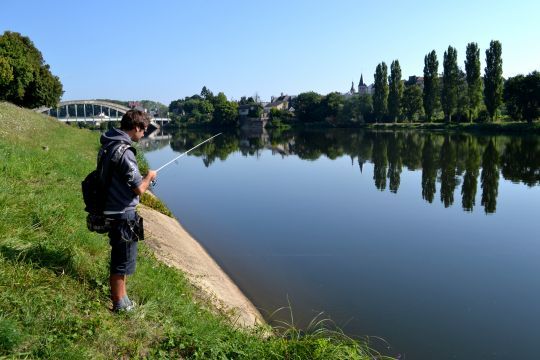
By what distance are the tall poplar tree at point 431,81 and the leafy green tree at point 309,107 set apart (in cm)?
3159

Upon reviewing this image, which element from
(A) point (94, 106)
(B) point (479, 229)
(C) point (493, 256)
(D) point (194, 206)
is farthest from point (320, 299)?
(A) point (94, 106)

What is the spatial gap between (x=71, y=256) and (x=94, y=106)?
11580 centimetres

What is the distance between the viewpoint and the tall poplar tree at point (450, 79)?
206 feet

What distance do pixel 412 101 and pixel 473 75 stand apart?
15887mm

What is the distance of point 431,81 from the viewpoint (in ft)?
217

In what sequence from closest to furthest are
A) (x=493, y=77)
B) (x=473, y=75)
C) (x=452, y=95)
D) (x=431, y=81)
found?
(x=493, y=77) < (x=473, y=75) < (x=452, y=95) < (x=431, y=81)

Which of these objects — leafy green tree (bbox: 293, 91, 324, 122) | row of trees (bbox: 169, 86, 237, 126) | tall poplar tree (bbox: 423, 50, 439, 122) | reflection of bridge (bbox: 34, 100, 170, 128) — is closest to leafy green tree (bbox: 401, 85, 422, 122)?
tall poplar tree (bbox: 423, 50, 439, 122)

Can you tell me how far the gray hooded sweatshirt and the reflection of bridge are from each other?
97.0 metres

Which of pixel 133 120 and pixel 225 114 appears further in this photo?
pixel 225 114

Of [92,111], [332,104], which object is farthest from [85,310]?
[92,111]

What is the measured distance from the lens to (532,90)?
54594 millimetres

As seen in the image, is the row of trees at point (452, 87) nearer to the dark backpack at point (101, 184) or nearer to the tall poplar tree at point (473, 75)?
the tall poplar tree at point (473, 75)

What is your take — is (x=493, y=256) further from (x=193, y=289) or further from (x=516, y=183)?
(x=516, y=183)

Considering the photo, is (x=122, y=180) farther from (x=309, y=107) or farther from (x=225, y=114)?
(x=225, y=114)
